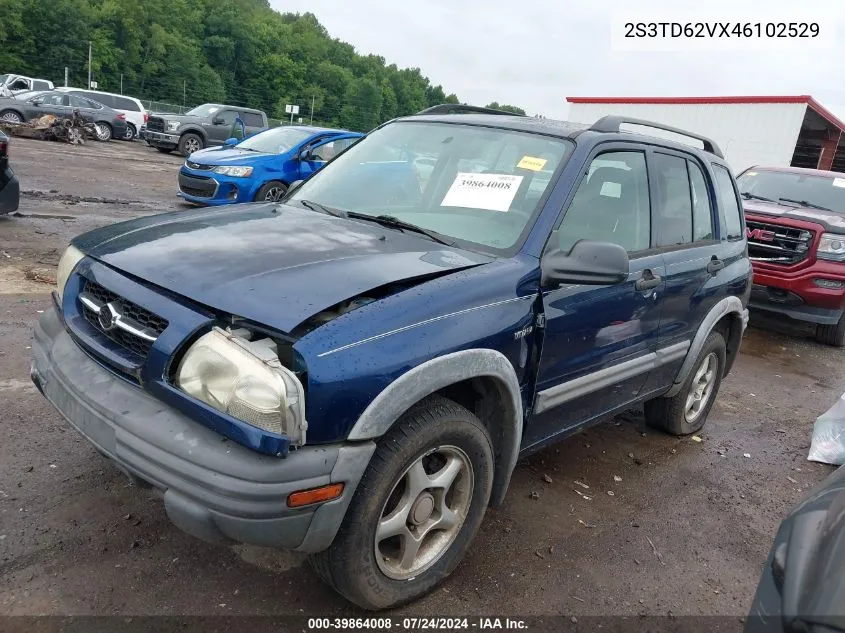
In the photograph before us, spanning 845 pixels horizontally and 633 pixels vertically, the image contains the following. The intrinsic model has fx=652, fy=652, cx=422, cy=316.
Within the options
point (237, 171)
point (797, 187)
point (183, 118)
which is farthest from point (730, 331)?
point (183, 118)

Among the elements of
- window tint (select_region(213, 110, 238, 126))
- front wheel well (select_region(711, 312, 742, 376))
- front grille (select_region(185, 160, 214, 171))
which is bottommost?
front wheel well (select_region(711, 312, 742, 376))

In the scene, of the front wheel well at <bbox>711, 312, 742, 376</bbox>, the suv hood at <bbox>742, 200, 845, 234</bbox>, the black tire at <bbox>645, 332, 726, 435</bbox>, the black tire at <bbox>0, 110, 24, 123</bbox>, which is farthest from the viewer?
the black tire at <bbox>0, 110, 24, 123</bbox>

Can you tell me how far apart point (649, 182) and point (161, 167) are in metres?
15.8

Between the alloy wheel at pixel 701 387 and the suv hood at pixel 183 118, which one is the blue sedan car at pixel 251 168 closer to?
the alloy wheel at pixel 701 387

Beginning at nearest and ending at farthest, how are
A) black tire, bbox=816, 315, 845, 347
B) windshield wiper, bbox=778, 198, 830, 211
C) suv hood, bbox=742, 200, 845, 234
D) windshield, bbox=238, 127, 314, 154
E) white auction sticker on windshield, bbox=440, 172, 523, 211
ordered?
white auction sticker on windshield, bbox=440, 172, 523, 211 < suv hood, bbox=742, 200, 845, 234 < black tire, bbox=816, 315, 845, 347 < windshield wiper, bbox=778, 198, 830, 211 < windshield, bbox=238, 127, 314, 154

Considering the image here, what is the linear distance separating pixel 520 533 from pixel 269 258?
1756 millimetres

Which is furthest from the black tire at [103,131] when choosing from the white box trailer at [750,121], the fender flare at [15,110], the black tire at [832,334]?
the black tire at [832,334]

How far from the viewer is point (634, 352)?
3365mm

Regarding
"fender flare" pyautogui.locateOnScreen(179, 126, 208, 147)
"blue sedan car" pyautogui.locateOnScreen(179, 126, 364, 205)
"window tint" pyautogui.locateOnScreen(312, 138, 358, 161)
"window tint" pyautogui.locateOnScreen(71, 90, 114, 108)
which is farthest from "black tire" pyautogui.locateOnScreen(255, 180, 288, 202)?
"window tint" pyautogui.locateOnScreen(71, 90, 114, 108)

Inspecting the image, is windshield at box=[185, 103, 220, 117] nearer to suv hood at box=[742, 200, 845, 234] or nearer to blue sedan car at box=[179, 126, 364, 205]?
blue sedan car at box=[179, 126, 364, 205]

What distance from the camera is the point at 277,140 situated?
10.8m

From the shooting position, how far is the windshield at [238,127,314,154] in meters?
10.5

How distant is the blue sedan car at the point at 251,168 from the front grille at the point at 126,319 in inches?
283

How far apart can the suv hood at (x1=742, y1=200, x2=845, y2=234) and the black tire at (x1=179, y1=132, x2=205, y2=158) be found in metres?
17.5
